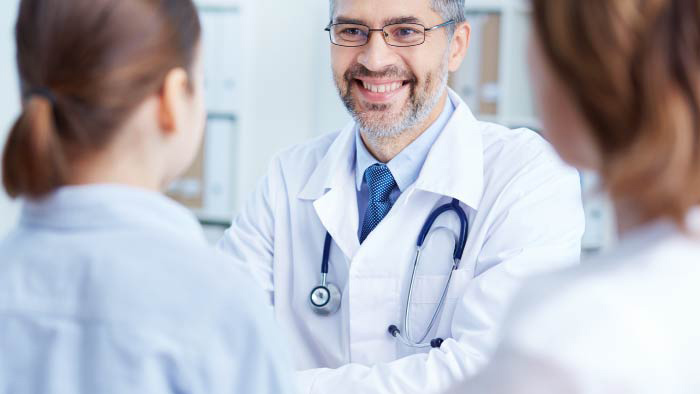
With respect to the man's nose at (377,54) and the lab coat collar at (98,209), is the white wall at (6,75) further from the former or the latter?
the lab coat collar at (98,209)

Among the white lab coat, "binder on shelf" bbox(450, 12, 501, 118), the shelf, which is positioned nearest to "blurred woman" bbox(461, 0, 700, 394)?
the white lab coat

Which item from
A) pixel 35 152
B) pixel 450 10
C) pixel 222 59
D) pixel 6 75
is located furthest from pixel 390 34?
pixel 6 75

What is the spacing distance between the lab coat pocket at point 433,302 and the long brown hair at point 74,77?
2.64 ft

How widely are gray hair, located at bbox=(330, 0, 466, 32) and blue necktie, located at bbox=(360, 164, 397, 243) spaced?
36 cm

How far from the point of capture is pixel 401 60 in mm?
1705

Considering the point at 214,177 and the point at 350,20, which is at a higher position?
the point at 350,20

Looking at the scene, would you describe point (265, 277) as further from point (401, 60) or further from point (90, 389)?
point (90, 389)

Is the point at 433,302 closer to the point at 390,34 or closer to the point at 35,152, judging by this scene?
the point at 390,34

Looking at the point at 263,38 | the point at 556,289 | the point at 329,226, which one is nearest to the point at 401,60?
the point at 329,226

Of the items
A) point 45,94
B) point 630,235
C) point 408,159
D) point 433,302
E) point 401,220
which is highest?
point 45,94

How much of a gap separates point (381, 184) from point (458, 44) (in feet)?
1.34

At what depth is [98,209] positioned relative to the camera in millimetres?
821

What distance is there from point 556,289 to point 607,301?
4 cm

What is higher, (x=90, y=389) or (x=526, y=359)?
(x=526, y=359)
